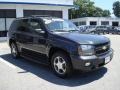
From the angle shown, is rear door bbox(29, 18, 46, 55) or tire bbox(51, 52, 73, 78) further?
rear door bbox(29, 18, 46, 55)

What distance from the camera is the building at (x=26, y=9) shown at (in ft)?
66.2

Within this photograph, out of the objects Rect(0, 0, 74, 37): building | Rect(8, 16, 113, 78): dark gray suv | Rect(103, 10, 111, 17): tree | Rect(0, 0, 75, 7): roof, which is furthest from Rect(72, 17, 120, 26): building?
Rect(8, 16, 113, 78): dark gray suv

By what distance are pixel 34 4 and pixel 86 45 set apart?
15275 millimetres

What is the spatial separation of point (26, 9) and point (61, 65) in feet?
49.7

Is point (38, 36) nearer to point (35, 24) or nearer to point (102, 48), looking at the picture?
point (35, 24)

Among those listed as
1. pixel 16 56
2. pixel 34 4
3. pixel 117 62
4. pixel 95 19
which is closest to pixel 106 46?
pixel 117 62

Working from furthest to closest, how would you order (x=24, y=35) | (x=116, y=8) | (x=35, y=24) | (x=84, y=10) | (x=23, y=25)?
(x=116, y=8), (x=84, y=10), (x=23, y=25), (x=24, y=35), (x=35, y=24)

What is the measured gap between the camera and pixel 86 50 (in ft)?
21.2

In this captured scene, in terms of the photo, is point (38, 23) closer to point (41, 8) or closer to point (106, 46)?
point (106, 46)

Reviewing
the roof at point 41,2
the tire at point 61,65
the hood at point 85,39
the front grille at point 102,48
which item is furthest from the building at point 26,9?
the front grille at point 102,48

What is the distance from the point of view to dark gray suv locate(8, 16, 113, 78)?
6465 mm

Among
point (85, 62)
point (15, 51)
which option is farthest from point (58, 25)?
point (15, 51)

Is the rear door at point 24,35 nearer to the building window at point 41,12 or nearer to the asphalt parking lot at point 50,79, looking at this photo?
the asphalt parking lot at point 50,79

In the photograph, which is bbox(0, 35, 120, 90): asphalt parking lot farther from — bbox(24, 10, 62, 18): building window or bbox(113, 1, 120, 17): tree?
bbox(113, 1, 120, 17): tree
